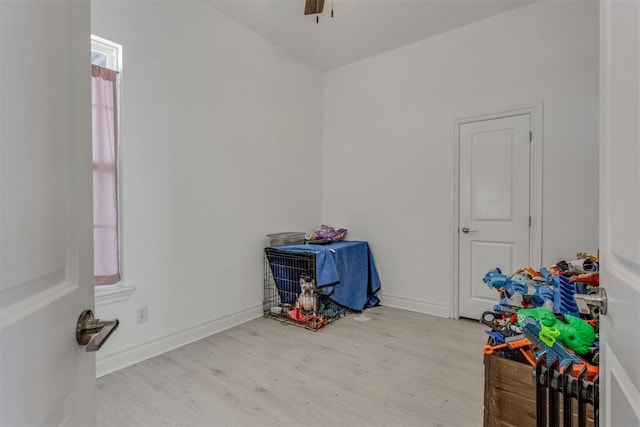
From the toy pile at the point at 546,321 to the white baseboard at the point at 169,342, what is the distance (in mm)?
2287

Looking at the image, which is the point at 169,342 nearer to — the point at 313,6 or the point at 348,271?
the point at 348,271

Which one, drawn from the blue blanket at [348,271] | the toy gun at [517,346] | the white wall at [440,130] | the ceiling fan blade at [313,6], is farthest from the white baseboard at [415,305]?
the ceiling fan blade at [313,6]

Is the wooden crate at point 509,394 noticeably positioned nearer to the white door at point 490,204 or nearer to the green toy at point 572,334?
the green toy at point 572,334

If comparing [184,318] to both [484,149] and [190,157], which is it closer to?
[190,157]

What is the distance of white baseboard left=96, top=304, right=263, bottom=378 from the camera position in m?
2.16

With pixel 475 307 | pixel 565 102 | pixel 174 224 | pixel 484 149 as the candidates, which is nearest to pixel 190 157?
pixel 174 224

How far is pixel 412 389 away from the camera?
195cm

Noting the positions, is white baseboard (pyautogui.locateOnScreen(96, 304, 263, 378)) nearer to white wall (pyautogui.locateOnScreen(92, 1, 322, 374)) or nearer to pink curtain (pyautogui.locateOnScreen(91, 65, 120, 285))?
white wall (pyautogui.locateOnScreen(92, 1, 322, 374))

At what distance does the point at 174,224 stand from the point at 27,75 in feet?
7.47

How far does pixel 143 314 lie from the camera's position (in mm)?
2369

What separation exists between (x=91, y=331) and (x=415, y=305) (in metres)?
3.33

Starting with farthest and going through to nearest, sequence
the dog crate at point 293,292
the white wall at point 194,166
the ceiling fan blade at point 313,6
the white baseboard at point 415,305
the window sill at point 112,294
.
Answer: the white baseboard at point 415,305 → the dog crate at point 293,292 → the ceiling fan blade at point 313,6 → the white wall at point 194,166 → the window sill at point 112,294

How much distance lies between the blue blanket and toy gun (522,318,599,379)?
2122mm

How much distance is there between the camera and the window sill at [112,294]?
2.10 meters
